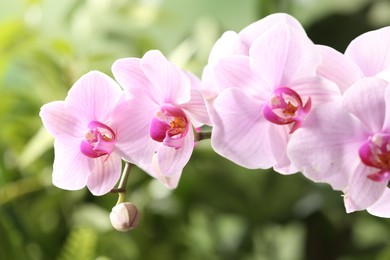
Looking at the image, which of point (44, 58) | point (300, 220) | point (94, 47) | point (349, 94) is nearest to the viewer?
point (349, 94)

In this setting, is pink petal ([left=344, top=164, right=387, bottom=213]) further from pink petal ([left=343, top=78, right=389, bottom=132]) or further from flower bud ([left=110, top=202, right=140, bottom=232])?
flower bud ([left=110, top=202, right=140, bottom=232])

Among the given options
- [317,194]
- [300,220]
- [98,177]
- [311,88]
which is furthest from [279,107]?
[300,220]

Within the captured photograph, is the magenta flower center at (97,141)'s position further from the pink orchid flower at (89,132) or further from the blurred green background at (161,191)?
the blurred green background at (161,191)

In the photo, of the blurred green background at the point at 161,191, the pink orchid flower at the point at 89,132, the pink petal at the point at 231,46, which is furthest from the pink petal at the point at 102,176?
the blurred green background at the point at 161,191

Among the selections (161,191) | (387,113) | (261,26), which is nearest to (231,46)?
(261,26)

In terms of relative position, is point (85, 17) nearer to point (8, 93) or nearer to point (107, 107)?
point (8, 93)

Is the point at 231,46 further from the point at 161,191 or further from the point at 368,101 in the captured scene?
the point at 161,191
